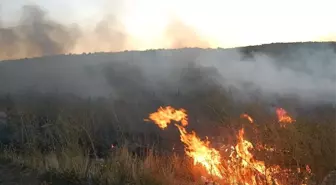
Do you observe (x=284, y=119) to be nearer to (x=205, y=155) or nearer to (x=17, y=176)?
(x=205, y=155)

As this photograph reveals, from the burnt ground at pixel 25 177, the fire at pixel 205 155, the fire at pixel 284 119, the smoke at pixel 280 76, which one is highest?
the smoke at pixel 280 76

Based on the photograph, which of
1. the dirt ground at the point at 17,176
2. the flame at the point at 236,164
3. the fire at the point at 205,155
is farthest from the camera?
the dirt ground at the point at 17,176

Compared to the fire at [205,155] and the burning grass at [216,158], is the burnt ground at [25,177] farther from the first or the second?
the fire at [205,155]

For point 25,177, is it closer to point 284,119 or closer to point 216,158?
point 216,158

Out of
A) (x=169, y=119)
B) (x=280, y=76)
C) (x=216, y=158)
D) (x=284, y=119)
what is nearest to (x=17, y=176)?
(x=169, y=119)

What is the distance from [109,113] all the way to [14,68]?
257 inches

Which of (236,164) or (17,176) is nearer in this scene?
(236,164)

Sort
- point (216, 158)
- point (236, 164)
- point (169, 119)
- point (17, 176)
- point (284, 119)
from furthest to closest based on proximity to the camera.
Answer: point (169, 119)
point (17, 176)
point (284, 119)
point (216, 158)
point (236, 164)

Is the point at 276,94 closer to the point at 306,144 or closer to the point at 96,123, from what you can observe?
the point at 96,123

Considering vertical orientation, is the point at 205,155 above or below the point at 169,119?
below

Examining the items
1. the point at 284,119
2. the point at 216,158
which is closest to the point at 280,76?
the point at 284,119

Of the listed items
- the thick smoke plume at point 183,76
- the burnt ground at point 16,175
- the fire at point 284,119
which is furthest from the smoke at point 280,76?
the burnt ground at point 16,175

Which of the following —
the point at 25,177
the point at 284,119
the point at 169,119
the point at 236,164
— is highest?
the point at 169,119

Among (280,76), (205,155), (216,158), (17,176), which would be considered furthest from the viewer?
(280,76)
